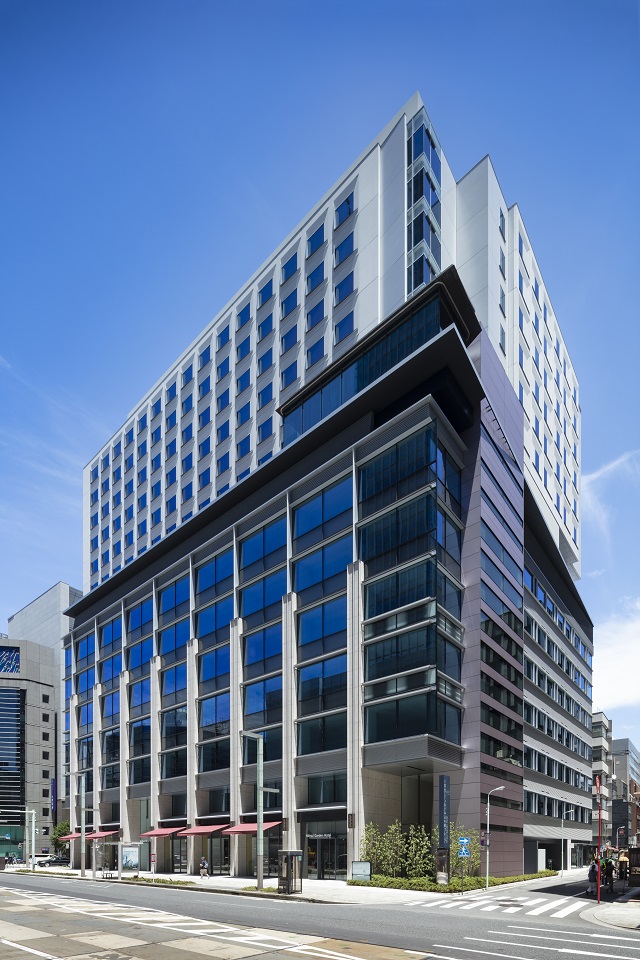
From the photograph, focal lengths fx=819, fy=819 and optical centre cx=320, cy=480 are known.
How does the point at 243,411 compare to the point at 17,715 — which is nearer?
the point at 243,411

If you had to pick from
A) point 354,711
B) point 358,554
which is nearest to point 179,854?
point 354,711

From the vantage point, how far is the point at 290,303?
69562 mm

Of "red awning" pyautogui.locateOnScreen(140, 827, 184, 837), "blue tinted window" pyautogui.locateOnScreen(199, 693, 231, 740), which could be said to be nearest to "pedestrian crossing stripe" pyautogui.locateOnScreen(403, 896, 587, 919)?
"blue tinted window" pyautogui.locateOnScreen(199, 693, 231, 740)

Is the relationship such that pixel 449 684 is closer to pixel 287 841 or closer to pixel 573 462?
pixel 287 841

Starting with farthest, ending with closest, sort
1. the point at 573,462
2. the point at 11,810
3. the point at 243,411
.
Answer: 1. the point at 11,810
2. the point at 573,462
3. the point at 243,411

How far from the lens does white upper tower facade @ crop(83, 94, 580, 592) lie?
60344mm

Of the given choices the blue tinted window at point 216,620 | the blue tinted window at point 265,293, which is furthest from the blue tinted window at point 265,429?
the blue tinted window at point 216,620

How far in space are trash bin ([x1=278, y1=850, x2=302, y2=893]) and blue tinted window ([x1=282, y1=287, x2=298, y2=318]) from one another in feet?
144

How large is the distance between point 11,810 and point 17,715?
591 inches

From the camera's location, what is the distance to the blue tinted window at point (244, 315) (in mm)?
75688

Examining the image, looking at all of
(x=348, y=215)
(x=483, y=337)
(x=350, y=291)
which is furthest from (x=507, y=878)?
(x=348, y=215)

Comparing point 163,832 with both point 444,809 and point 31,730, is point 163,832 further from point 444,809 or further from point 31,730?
point 31,730

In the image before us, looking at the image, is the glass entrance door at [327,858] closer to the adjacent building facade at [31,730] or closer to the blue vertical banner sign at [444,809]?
the blue vertical banner sign at [444,809]

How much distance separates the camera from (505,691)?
5938 cm
